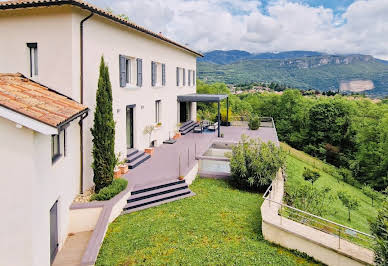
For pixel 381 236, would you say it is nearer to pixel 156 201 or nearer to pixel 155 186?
pixel 156 201

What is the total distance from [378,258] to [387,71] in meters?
176

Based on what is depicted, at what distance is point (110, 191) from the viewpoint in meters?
10.8

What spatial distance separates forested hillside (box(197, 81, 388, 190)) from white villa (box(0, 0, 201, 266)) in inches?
639

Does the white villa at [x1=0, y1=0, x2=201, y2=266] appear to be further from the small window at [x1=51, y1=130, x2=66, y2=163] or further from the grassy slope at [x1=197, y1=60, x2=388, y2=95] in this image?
the grassy slope at [x1=197, y1=60, x2=388, y2=95]

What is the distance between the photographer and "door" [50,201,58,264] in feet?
26.9

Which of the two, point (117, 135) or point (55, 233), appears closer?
point (55, 233)

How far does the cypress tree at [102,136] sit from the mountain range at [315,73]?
125 meters

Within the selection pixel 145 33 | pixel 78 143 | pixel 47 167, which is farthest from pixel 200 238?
pixel 145 33

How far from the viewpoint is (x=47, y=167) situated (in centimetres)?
762

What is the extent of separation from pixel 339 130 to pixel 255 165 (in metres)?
37.5

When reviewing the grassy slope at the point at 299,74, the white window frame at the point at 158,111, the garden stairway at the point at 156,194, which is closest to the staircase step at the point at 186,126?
the white window frame at the point at 158,111

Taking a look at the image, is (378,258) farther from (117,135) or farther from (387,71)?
(387,71)

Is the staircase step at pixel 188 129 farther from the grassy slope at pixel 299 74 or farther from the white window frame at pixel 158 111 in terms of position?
the grassy slope at pixel 299 74

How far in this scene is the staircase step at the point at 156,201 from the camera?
37.1 ft
